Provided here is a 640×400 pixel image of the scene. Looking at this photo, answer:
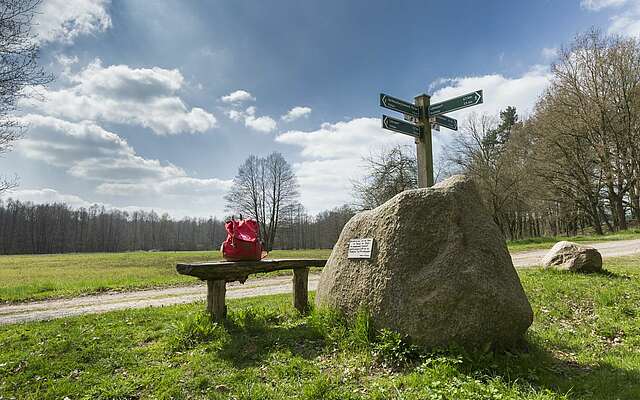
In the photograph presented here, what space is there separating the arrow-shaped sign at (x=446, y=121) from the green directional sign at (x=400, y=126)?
0.38m

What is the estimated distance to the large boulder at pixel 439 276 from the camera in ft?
15.2

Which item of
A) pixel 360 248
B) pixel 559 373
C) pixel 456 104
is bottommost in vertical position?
pixel 559 373

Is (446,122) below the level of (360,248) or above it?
above

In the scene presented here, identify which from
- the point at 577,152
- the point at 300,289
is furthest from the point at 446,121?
the point at 577,152

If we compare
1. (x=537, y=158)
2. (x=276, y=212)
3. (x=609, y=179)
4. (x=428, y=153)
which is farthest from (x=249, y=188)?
(x=428, y=153)

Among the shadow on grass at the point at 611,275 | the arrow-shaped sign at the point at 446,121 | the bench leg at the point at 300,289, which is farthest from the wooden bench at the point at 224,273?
the shadow on grass at the point at 611,275

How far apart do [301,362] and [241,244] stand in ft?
7.44

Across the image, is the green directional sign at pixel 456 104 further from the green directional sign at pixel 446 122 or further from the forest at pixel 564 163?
the forest at pixel 564 163

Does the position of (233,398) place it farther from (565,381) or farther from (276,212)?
(276,212)

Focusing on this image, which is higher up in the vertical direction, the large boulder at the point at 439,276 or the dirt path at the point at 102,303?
the large boulder at the point at 439,276

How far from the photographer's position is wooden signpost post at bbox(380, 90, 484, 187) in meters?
7.18

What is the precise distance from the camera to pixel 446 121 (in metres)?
7.70

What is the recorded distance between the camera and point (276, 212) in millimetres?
49625

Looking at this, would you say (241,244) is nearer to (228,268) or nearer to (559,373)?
(228,268)
